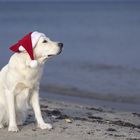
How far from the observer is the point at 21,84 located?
934cm

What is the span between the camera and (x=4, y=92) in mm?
9633

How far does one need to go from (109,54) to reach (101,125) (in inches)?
661

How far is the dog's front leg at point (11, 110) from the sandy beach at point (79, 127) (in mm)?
103

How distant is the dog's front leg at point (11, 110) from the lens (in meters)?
9.45

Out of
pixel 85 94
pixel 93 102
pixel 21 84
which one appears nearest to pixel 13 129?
pixel 21 84

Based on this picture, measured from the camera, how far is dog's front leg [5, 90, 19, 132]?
945 cm

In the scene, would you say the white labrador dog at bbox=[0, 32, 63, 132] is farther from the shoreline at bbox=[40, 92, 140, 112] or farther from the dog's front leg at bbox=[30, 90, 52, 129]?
the shoreline at bbox=[40, 92, 140, 112]

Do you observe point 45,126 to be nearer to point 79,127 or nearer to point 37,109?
point 37,109

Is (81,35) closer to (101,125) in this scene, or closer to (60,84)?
(60,84)

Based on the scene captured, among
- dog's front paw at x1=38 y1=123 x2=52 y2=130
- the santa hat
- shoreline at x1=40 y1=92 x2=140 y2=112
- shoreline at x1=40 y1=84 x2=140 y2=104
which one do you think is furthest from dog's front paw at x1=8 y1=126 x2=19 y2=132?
shoreline at x1=40 y1=84 x2=140 y2=104

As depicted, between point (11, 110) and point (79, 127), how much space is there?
123cm

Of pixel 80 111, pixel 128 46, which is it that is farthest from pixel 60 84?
pixel 128 46

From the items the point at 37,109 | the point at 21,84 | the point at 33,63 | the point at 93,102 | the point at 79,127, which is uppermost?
the point at 33,63

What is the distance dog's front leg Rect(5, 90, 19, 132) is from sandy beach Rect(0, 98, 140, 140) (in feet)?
0.34
